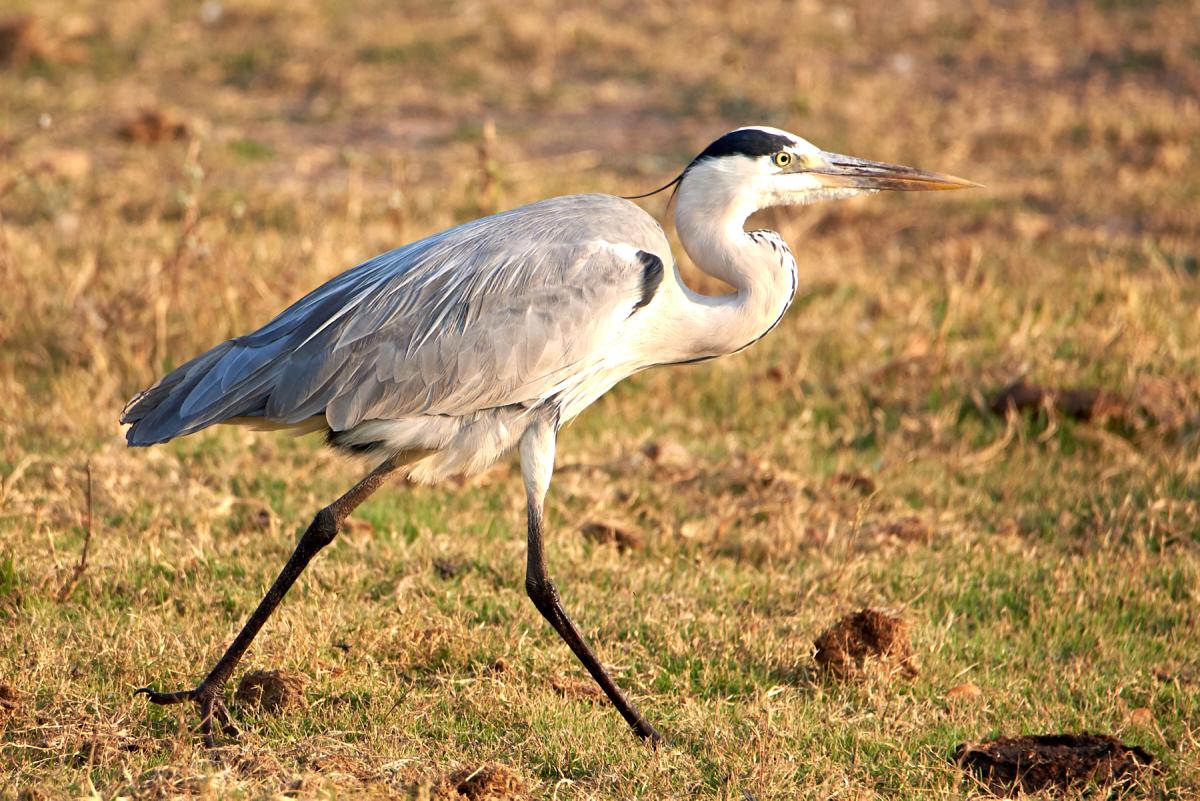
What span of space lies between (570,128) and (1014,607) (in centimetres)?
766

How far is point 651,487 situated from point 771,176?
5.74ft

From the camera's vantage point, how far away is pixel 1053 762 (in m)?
3.72

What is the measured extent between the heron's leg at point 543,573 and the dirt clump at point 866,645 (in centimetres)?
68

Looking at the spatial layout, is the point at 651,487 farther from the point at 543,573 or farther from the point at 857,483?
the point at 543,573

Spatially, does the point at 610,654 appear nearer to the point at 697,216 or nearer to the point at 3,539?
the point at 697,216

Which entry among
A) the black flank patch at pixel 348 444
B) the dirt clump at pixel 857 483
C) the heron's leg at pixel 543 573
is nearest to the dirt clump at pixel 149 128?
the dirt clump at pixel 857 483

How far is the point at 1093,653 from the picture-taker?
15.3ft

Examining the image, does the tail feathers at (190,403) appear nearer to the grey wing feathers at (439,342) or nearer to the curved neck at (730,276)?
the grey wing feathers at (439,342)

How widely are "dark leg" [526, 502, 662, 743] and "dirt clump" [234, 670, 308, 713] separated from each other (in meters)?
0.73

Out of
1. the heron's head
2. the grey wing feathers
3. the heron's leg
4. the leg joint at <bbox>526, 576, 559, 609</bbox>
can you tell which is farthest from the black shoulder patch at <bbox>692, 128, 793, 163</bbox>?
the leg joint at <bbox>526, 576, 559, 609</bbox>

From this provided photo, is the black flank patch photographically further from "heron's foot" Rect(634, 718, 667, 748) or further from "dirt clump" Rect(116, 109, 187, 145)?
"dirt clump" Rect(116, 109, 187, 145)

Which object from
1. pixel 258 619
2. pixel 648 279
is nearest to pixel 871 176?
pixel 648 279

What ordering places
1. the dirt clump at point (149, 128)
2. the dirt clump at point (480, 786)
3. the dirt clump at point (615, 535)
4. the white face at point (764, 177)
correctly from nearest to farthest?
the dirt clump at point (480, 786)
the white face at point (764, 177)
the dirt clump at point (615, 535)
the dirt clump at point (149, 128)

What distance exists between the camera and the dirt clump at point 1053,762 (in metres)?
3.68
